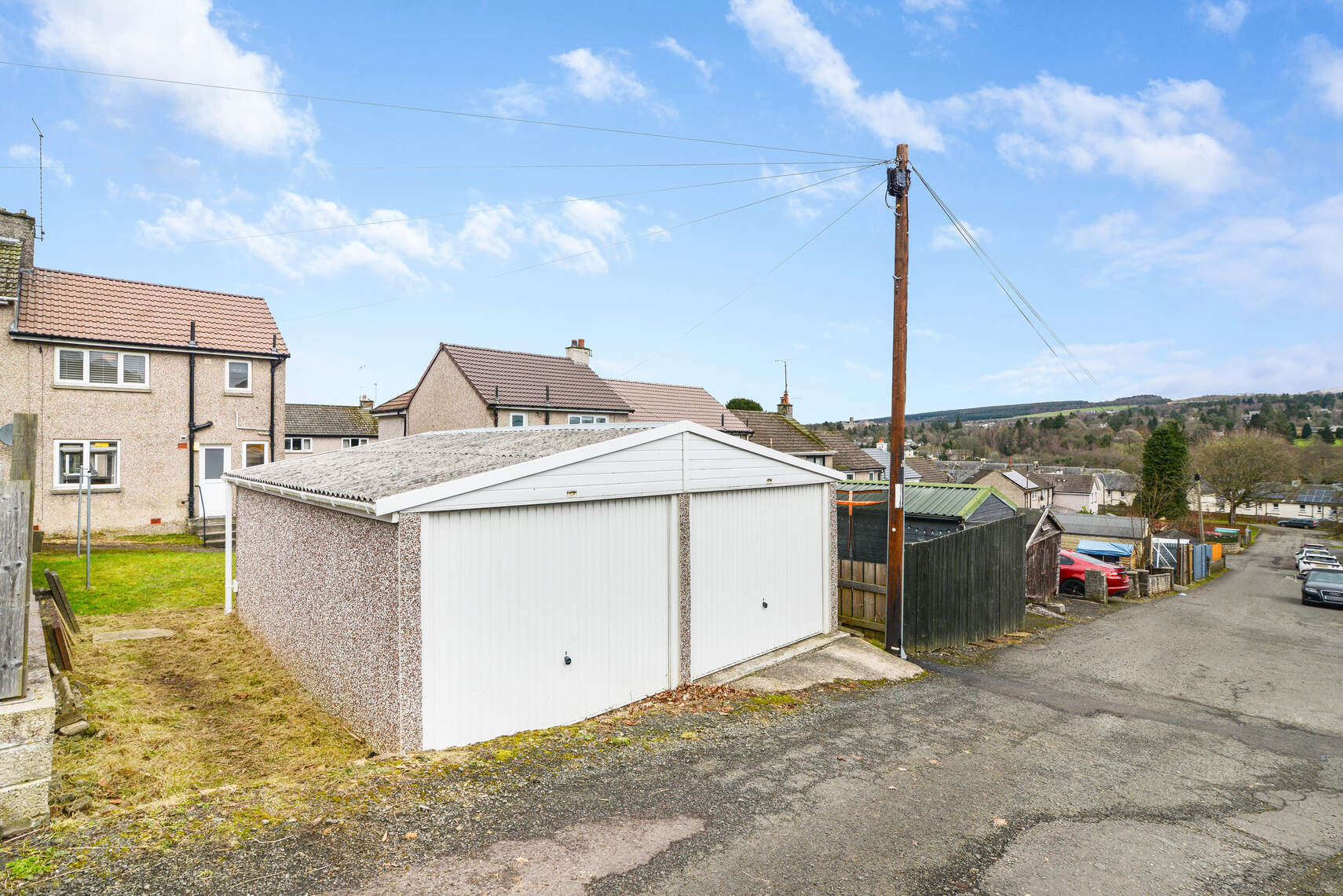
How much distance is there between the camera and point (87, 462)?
1941cm

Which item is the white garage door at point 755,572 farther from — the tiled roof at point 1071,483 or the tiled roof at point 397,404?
the tiled roof at point 1071,483

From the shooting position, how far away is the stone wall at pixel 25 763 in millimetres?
4613

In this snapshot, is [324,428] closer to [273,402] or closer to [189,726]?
[273,402]

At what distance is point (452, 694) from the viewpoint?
633 cm

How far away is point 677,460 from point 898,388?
451 cm

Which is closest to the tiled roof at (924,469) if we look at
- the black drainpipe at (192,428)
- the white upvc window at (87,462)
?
the black drainpipe at (192,428)

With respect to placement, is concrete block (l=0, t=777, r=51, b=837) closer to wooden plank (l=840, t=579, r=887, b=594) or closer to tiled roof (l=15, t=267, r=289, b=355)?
wooden plank (l=840, t=579, r=887, b=594)

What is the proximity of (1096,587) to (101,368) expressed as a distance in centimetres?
3110

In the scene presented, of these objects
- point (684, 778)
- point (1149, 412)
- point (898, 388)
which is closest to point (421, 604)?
point (684, 778)

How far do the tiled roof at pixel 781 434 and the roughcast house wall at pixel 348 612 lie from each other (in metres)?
29.2

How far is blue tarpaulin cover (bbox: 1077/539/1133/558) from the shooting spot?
28.4m

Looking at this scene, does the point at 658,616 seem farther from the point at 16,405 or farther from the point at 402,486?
the point at 16,405

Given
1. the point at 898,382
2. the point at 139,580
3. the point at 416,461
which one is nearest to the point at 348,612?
the point at 416,461

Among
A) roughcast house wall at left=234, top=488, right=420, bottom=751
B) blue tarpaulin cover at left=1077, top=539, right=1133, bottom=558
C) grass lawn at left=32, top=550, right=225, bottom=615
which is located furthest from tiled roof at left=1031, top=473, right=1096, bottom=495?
roughcast house wall at left=234, top=488, right=420, bottom=751
